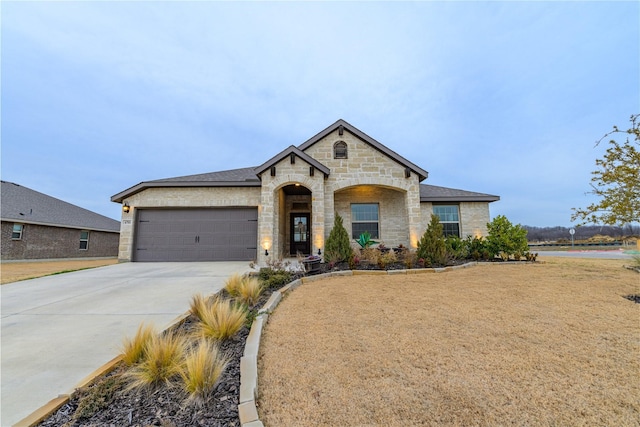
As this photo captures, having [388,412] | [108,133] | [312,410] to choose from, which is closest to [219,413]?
[312,410]

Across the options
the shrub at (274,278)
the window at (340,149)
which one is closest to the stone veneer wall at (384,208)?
the window at (340,149)

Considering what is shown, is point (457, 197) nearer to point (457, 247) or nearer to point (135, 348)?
point (457, 247)

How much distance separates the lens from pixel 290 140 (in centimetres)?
7625

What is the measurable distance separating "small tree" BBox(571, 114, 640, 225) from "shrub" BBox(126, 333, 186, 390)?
7.29 meters

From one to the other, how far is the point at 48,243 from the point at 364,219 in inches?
728

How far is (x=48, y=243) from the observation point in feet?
49.0

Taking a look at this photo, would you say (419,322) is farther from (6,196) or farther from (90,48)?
(90,48)

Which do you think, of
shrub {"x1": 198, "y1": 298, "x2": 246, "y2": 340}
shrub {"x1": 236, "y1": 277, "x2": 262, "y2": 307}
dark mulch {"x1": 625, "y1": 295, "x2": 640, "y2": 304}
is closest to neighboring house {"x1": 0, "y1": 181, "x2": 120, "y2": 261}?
shrub {"x1": 236, "y1": 277, "x2": 262, "y2": 307}

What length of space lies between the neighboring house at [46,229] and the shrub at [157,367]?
17729 millimetres

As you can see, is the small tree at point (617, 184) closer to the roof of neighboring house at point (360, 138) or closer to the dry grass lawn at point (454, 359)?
the dry grass lawn at point (454, 359)

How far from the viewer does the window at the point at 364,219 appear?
12.4 m

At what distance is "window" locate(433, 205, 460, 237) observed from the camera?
42.0ft

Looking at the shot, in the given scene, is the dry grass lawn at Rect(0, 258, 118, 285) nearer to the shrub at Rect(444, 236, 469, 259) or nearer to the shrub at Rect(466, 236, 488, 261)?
the shrub at Rect(444, 236, 469, 259)

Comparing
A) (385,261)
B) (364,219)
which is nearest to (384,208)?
(364,219)
